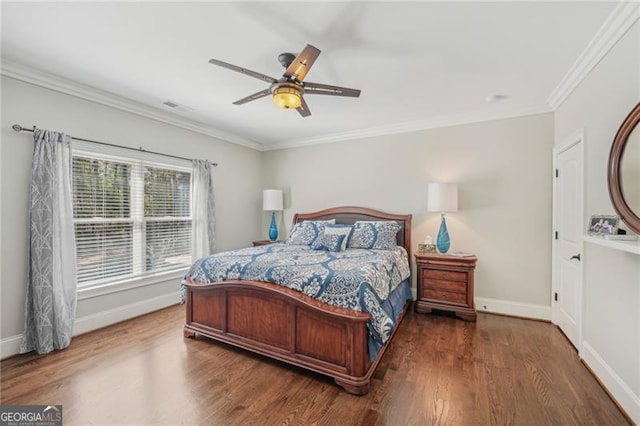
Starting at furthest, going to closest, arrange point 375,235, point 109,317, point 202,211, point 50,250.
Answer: point 202,211 → point 375,235 → point 109,317 → point 50,250

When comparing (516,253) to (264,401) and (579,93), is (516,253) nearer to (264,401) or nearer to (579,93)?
(579,93)

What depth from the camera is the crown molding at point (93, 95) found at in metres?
2.53

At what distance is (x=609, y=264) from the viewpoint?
6.64ft

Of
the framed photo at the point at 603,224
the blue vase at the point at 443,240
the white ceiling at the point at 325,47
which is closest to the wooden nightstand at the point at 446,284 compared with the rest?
the blue vase at the point at 443,240

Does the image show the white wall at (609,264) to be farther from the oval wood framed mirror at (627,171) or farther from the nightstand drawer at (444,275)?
the nightstand drawer at (444,275)

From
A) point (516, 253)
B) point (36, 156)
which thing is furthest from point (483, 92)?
point (36, 156)

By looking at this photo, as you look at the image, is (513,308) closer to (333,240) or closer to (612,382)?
(612,382)

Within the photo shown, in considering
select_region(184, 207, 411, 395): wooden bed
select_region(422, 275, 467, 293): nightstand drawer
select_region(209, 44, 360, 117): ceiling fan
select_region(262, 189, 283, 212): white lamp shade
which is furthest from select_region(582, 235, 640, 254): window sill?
select_region(262, 189, 283, 212): white lamp shade

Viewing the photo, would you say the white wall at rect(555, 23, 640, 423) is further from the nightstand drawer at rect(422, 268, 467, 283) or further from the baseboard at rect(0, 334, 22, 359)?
the baseboard at rect(0, 334, 22, 359)

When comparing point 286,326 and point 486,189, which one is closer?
point 286,326

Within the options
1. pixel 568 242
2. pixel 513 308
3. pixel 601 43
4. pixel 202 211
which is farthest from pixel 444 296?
pixel 202 211

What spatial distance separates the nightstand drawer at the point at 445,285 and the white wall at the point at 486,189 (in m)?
0.49

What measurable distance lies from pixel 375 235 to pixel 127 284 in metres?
3.21

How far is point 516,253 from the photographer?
137 inches
